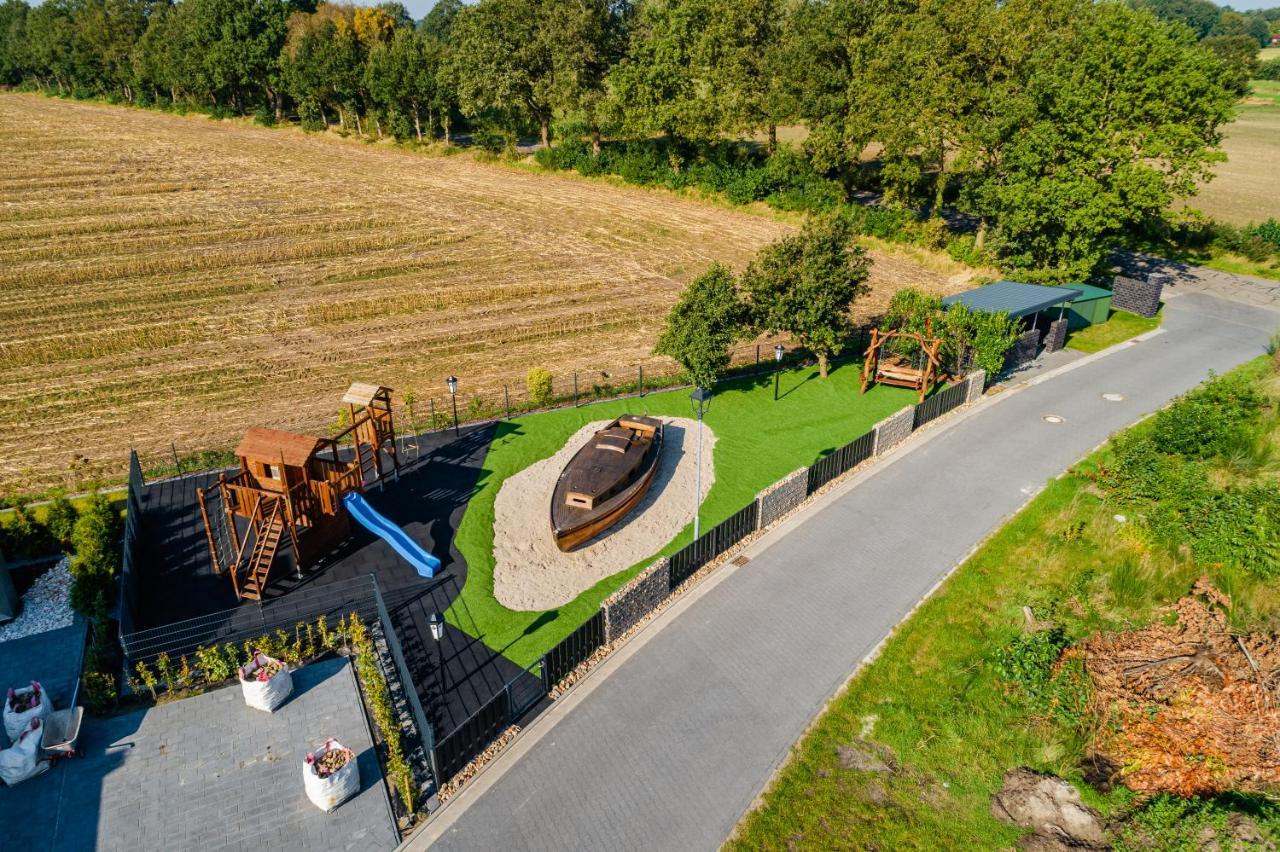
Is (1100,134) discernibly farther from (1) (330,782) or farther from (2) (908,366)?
(1) (330,782)

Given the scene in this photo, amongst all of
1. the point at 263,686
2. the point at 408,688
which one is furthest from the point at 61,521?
the point at 408,688

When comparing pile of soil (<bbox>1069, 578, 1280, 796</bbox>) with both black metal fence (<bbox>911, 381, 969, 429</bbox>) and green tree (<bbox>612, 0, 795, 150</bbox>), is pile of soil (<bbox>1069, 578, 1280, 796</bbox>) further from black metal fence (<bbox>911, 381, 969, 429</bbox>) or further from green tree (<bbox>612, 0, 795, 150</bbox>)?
green tree (<bbox>612, 0, 795, 150</bbox>)

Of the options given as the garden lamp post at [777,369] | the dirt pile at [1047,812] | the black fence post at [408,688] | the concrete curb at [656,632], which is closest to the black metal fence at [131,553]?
the black fence post at [408,688]

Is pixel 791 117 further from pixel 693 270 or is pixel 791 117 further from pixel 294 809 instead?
pixel 294 809

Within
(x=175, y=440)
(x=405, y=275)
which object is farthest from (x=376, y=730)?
(x=405, y=275)

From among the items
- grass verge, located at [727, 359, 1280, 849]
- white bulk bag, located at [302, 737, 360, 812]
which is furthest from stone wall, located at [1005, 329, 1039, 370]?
white bulk bag, located at [302, 737, 360, 812]
